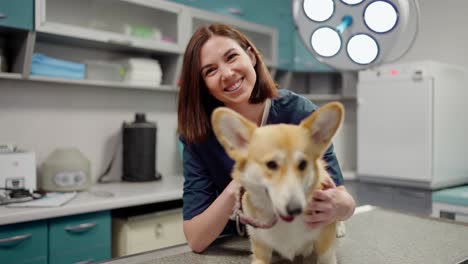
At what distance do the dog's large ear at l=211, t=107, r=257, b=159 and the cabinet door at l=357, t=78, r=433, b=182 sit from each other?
232 cm

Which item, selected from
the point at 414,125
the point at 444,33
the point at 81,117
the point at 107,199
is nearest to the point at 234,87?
the point at 107,199

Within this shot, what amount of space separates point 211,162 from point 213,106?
16cm

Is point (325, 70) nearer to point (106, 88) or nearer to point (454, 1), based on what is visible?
point (454, 1)

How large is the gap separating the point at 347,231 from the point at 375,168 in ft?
6.02

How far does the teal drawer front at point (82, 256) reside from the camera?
182 cm

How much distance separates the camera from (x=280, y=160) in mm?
518

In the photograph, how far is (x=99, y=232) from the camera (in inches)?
77.2

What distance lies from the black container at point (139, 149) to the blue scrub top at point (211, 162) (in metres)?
1.41

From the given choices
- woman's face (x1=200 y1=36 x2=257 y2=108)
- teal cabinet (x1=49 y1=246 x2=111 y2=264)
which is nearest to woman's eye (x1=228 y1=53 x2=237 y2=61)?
woman's face (x1=200 y1=36 x2=257 y2=108)

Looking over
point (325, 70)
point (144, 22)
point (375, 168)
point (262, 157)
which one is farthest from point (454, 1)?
point (262, 157)

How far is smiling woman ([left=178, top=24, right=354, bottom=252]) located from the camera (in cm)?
88

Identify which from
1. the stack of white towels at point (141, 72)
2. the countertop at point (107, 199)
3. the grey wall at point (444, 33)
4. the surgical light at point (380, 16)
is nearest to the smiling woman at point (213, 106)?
the surgical light at point (380, 16)

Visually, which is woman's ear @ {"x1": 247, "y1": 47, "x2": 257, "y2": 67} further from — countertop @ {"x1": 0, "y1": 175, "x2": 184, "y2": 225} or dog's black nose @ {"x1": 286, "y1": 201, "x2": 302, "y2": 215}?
countertop @ {"x1": 0, "y1": 175, "x2": 184, "y2": 225}

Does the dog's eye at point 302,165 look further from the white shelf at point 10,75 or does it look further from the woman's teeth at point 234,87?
the white shelf at point 10,75
